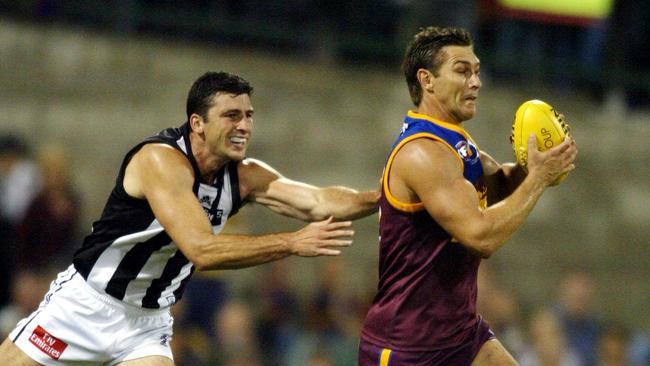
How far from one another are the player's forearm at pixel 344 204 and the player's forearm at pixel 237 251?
928 mm

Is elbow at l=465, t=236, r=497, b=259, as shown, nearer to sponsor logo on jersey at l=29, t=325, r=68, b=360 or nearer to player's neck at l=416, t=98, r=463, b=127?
player's neck at l=416, t=98, r=463, b=127

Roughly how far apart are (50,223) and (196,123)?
417cm

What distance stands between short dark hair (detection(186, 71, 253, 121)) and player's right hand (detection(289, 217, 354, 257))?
1.03 m

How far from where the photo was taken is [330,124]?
38.9 ft

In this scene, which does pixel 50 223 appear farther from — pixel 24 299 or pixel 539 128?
pixel 539 128

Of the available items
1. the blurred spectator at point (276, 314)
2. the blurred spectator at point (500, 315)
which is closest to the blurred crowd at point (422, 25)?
the blurred spectator at point (276, 314)

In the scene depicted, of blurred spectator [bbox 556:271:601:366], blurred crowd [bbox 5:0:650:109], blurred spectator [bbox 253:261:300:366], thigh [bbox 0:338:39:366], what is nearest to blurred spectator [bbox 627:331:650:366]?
blurred spectator [bbox 556:271:601:366]

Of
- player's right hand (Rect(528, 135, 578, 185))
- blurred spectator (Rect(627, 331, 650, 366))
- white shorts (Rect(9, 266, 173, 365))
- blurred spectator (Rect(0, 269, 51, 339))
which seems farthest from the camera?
blurred spectator (Rect(627, 331, 650, 366))

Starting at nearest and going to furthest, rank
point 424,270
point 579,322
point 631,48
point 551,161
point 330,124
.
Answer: point 551,161 < point 424,270 < point 579,322 < point 330,124 < point 631,48

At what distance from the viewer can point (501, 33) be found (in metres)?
12.9

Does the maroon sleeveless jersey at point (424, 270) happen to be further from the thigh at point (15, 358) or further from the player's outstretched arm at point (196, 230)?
the thigh at point (15, 358)

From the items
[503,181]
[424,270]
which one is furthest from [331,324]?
[424,270]

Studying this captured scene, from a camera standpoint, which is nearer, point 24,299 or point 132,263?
point 132,263

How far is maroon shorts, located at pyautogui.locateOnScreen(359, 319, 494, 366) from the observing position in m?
5.87
